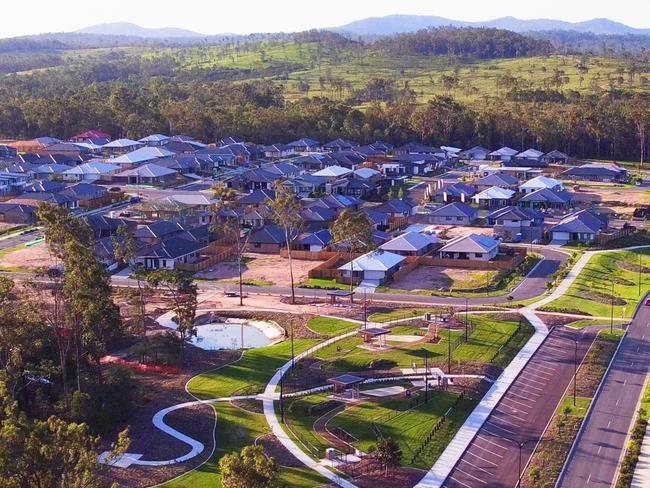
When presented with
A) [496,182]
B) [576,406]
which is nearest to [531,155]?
[496,182]

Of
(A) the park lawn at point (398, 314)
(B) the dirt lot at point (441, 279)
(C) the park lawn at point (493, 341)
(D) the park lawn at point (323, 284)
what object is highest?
(C) the park lawn at point (493, 341)

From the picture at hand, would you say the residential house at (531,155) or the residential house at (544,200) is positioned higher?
the residential house at (531,155)

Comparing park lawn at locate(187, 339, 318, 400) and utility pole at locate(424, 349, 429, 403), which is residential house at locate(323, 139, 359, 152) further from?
utility pole at locate(424, 349, 429, 403)

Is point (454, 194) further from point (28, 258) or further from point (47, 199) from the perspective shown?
point (28, 258)

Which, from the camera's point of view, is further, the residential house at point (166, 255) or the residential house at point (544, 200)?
the residential house at point (544, 200)

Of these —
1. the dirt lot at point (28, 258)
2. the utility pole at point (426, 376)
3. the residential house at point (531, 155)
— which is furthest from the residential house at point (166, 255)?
the residential house at point (531, 155)

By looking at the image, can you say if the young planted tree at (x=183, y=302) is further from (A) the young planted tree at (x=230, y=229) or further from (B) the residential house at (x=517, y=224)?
(B) the residential house at (x=517, y=224)

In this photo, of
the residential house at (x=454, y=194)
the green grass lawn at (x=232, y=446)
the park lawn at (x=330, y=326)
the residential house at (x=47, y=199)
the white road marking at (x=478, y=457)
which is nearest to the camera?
the green grass lawn at (x=232, y=446)
